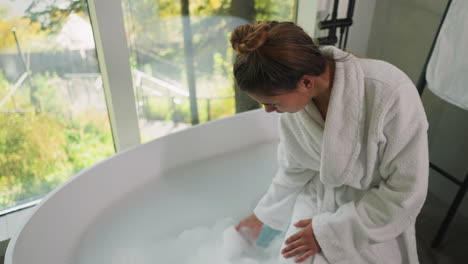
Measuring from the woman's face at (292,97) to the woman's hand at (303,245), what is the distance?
33cm

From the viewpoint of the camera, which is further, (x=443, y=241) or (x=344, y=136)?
(x=443, y=241)

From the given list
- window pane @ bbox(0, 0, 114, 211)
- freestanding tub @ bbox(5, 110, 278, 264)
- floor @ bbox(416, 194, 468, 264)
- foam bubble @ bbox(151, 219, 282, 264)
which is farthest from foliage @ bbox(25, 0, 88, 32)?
floor @ bbox(416, 194, 468, 264)

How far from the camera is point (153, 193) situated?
137 cm

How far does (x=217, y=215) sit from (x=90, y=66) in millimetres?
764

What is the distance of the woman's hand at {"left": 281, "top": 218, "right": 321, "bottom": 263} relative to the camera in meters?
0.98

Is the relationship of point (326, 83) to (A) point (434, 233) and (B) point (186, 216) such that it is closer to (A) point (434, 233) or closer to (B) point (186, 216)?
(B) point (186, 216)

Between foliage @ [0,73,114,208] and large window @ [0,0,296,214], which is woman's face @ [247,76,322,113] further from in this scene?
foliage @ [0,73,114,208]

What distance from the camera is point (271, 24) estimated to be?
78 centimetres

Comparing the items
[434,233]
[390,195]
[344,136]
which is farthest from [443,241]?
[344,136]

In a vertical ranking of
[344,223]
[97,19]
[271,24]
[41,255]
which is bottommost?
[41,255]

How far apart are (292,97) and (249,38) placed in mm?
169

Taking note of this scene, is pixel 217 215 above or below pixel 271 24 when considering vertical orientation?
below

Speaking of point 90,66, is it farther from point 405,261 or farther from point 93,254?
point 405,261

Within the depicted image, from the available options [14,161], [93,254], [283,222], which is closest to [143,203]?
[93,254]
